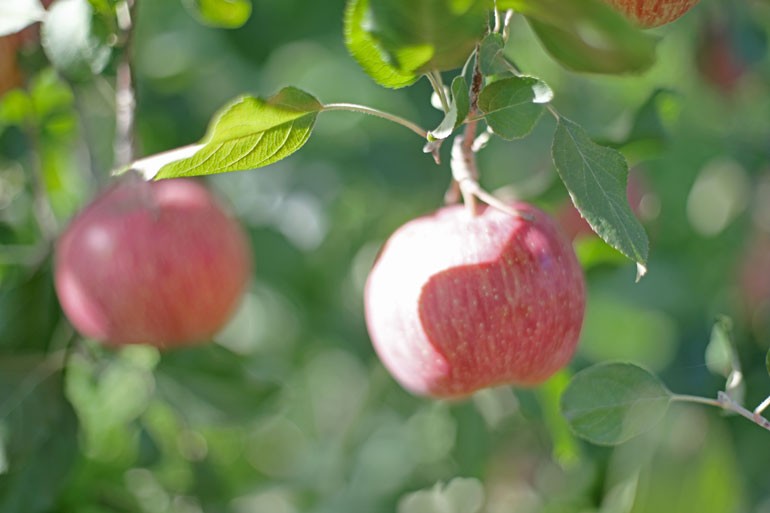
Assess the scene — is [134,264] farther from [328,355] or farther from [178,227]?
[328,355]

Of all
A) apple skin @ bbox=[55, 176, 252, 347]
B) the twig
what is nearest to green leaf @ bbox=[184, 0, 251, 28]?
the twig

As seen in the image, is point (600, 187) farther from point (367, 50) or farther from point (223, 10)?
point (223, 10)

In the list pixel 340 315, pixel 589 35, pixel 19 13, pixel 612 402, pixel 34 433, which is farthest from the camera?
pixel 340 315

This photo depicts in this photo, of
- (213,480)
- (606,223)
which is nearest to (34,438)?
(213,480)

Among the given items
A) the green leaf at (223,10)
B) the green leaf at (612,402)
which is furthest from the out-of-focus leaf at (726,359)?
the green leaf at (223,10)

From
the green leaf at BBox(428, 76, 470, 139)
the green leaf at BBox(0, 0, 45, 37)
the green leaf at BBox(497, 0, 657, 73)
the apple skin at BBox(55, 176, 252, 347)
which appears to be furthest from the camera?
the apple skin at BBox(55, 176, 252, 347)

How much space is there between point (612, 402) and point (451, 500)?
0.97m

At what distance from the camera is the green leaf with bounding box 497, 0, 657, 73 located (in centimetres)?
59

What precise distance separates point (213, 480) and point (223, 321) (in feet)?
0.83

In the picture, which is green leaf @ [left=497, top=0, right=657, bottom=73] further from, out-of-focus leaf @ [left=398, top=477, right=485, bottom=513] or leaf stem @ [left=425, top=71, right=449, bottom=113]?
out-of-focus leaf @ [left=398, top=477, right=485, bottom=513]

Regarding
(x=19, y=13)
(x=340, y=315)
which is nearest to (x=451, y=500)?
(x=340, y=315)

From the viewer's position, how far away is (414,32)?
688 millimetres

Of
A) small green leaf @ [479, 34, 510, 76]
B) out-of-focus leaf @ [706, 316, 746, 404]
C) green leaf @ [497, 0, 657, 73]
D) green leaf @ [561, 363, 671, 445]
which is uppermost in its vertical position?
green leaf @ [497, 0, 657, 73]

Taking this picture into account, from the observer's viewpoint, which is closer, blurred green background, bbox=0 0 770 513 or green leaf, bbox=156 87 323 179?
green leaf, bbox=156 87 323 179
